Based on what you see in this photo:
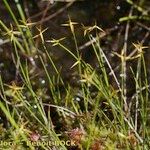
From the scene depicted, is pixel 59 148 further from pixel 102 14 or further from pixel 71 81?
pixel 102 14

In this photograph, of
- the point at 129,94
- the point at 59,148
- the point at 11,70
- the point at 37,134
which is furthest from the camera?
the point at 11,70

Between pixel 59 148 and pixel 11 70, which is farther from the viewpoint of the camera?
pixel 11 70

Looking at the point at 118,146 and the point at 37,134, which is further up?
the point at 37,134

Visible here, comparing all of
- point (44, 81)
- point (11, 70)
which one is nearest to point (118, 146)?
point (44, 81)

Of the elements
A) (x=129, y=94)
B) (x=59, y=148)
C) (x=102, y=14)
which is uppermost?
(x=102, y=14)

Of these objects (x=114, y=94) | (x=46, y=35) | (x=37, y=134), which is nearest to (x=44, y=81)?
(x=46, y=35)

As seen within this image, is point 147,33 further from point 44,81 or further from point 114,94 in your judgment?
point 114,94

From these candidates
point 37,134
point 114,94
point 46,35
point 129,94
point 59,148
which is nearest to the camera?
point 114,94

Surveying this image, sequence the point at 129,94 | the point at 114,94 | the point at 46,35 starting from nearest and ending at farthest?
1. the point at 114,94
2. the point at 129,94
3. the point at 46,35

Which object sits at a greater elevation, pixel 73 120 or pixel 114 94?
pixel 114 94
